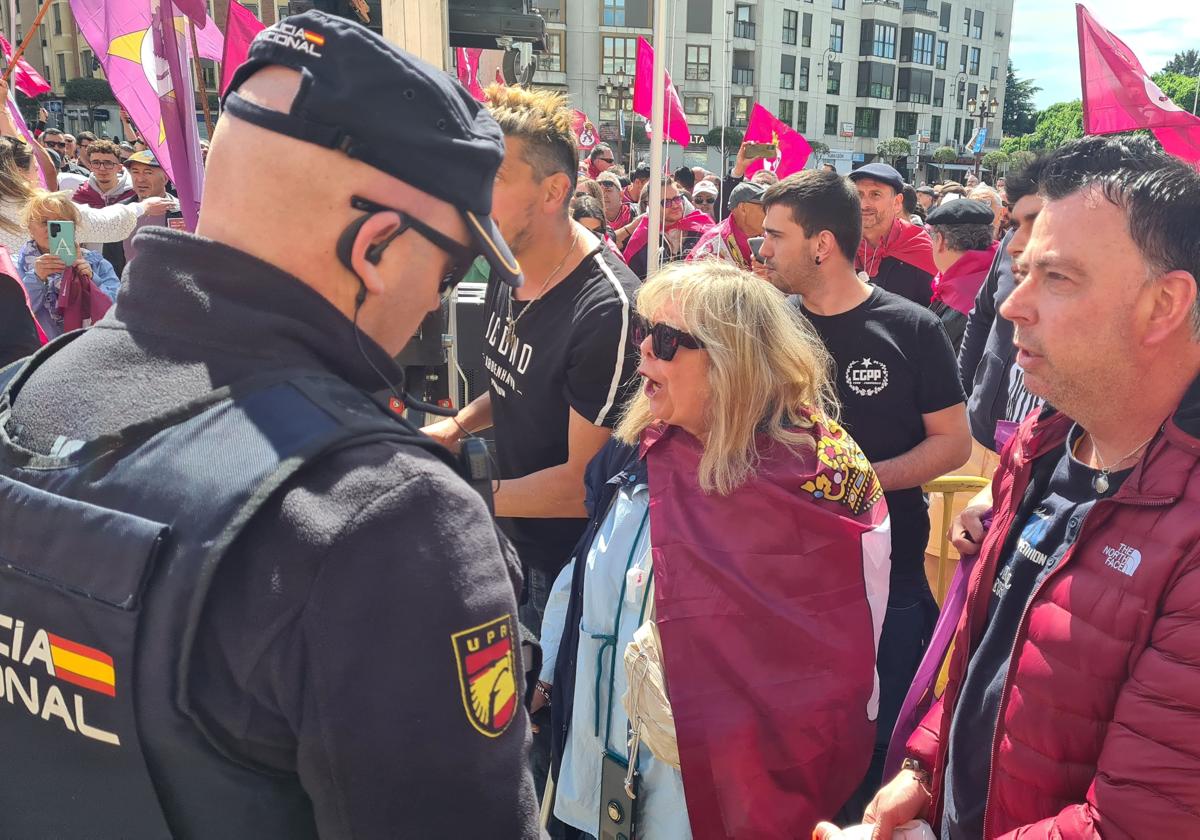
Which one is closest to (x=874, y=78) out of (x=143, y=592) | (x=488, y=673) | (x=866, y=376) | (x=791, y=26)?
(x=791, y=26)

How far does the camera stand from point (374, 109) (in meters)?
1.04

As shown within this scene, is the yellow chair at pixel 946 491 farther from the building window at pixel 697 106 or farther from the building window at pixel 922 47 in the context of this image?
the building window at pixel 922 47

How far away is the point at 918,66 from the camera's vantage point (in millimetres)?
A: 65688

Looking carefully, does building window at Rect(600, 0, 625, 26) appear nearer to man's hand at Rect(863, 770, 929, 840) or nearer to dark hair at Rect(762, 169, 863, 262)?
dark hair at Rect(762, 169, 863, 262)

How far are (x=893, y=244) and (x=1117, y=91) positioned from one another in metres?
1.51

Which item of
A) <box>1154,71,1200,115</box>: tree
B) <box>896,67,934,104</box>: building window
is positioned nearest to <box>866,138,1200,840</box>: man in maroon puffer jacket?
<box>1154,71,1200,115</box>: tree

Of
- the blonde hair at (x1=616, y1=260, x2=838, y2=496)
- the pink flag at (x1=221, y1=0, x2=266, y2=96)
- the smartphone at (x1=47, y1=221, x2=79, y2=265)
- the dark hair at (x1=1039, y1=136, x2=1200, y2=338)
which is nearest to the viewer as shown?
the dark hair at (x1=1039, y1=136, x2=1200, y2=338)

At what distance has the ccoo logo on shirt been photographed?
9.51 ft

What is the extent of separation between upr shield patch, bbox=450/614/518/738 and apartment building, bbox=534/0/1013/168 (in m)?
49.6

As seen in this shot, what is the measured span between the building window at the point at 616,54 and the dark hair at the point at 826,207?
52443 mm

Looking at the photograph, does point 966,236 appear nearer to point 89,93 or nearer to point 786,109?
point 89,93

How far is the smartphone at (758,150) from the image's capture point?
8.84m

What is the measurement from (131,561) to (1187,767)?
142 cm

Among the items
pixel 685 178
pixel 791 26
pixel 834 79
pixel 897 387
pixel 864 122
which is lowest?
pixel 897 387
